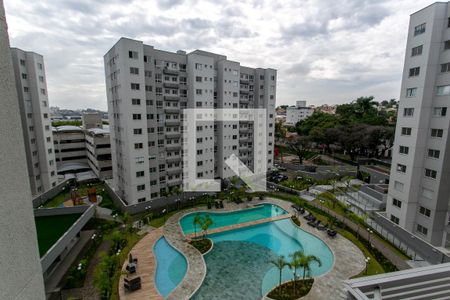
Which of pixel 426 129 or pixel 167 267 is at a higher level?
pixel 426 129

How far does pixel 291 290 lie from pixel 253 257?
597 centimetres

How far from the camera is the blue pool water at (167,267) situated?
66.6 feet

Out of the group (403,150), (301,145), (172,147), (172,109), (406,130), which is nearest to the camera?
(406,130)

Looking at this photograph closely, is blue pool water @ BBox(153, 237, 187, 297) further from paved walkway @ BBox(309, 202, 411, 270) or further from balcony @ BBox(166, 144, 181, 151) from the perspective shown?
paved walkway @ BBox(309, 202, 411, 270)

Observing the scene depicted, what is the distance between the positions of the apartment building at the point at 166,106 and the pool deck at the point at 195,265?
9958 mm

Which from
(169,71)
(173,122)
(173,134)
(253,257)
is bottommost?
(253,257)

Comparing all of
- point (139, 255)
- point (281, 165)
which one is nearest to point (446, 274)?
point (139, 255)

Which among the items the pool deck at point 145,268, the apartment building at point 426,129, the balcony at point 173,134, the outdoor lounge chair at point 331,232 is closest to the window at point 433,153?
the apartment building at point 426,129

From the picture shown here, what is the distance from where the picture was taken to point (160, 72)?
37.5 metres

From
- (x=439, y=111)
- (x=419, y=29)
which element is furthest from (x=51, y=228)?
(x=419, y=29)

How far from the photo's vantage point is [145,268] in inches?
869

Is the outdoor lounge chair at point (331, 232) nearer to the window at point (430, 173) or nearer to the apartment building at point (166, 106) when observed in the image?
the window at point (430, 173)

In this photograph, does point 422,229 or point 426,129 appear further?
point 422,229

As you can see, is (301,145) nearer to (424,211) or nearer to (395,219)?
(395,219)
